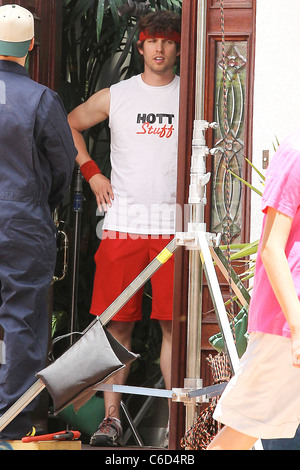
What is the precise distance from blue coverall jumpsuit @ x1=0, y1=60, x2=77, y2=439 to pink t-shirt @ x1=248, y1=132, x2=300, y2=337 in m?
1.41

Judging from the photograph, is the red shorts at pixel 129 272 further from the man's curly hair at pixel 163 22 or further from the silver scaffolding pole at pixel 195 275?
the silver scaffolding pole at pixel 195 275

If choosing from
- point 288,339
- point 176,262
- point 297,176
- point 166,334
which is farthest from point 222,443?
point 166,334

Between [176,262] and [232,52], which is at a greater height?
[232,52]

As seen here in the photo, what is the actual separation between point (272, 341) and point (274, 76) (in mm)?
1964

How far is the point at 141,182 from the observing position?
193 inches

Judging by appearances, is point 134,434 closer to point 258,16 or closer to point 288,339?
point 258,16

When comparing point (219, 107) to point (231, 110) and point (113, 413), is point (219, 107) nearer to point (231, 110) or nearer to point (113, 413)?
point (231, 110)

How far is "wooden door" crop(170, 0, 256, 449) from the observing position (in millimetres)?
4453

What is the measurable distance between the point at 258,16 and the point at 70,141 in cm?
101

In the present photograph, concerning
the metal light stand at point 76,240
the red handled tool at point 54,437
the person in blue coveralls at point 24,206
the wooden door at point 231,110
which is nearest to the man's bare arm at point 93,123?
the metal light stand at point 76,240

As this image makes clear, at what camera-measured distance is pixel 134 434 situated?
4953 millimetres

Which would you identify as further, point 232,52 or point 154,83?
point 154,83

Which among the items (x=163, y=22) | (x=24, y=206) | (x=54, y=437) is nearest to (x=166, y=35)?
(x=163, y=22)

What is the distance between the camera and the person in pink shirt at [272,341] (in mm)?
2648
